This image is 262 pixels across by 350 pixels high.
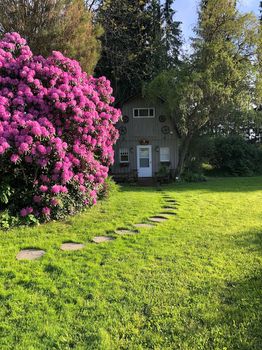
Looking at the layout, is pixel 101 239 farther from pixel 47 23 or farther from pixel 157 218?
pixel 47 23

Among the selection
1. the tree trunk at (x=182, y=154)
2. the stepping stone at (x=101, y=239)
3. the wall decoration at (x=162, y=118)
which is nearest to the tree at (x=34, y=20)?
the stepping stone at (x=101, y=239)

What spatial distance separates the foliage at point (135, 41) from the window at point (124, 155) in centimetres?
327

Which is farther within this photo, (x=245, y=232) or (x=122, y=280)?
(x=245, y=232)

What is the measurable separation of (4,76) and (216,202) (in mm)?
6548

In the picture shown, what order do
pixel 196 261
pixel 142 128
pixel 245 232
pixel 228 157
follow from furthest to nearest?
pixel 228 157 → pixel 142 128 → pixel 245 232 → pixel 196 261

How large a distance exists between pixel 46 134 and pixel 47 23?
4647mm

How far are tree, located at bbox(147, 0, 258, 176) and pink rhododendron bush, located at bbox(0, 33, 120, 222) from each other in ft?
28.4

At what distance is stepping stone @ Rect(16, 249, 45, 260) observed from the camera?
4.52 metres

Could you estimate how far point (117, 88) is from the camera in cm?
1995

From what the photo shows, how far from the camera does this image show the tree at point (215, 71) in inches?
626

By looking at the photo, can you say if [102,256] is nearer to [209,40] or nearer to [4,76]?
[4,76]

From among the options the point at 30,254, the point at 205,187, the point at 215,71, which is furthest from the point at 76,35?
the point at 215,71

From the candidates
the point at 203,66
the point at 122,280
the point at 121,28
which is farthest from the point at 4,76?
the point at 203,66

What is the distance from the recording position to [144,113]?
19859mm
